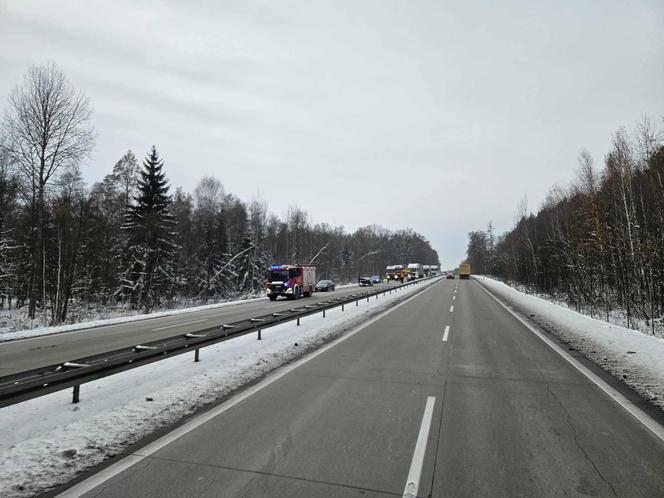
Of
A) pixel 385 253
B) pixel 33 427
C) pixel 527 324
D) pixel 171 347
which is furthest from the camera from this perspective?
pixel 385 253

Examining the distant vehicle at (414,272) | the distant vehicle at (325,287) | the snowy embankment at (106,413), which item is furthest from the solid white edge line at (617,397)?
the distant vehicle at (414,272)

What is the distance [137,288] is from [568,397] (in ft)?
117

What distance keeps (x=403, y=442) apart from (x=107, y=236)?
40.6 metres

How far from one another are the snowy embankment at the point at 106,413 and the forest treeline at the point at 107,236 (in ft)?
60.6

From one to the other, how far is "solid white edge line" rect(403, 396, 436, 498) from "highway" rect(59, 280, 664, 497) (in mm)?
17

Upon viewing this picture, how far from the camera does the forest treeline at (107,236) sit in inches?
859

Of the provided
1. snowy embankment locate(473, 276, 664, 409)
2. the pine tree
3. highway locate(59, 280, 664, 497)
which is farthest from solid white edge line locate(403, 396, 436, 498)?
the pine tree

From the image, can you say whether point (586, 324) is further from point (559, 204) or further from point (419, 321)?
point (559, 204)

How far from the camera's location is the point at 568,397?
5914 mm

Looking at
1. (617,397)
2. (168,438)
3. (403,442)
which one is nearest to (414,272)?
(617,397)

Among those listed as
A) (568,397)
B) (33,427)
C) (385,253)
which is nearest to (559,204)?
(568,397)

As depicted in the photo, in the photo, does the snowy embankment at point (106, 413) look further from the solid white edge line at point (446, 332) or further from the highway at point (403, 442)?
the solid white edge line at point (446, 332)

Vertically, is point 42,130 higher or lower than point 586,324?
higher

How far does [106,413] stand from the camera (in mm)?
4922
